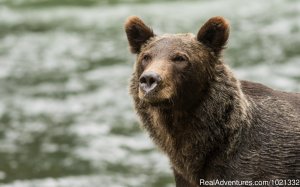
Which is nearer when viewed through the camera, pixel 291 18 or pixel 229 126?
pixel 229 126

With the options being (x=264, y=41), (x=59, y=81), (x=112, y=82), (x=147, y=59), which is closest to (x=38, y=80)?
(x=59, y=81)

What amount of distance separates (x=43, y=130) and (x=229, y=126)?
7.12 metres

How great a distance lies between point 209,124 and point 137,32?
127cm

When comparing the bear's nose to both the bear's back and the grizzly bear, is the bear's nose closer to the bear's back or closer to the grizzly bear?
the grizzly bear

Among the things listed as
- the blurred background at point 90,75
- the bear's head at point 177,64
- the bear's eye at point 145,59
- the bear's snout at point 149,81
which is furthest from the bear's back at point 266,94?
the blurred background at point 90,75

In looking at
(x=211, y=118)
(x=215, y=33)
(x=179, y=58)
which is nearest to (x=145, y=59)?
(x=179, y=58)

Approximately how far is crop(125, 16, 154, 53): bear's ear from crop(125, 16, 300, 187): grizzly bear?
19cm

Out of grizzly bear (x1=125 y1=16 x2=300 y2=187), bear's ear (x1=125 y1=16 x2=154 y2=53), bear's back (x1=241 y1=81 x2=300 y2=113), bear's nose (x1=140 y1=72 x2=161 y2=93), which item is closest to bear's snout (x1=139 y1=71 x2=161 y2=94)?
bear's nose (x1=140 y1=72 x2=161 y2=93)

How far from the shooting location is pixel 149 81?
283 inches

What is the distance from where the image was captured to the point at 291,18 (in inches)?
768

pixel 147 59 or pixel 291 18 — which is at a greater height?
pixel 147 59

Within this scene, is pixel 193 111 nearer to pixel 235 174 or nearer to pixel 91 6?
pixel 235 174

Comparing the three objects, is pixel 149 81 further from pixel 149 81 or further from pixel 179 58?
pixel 179 58

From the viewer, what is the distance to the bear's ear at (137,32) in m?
8.13
